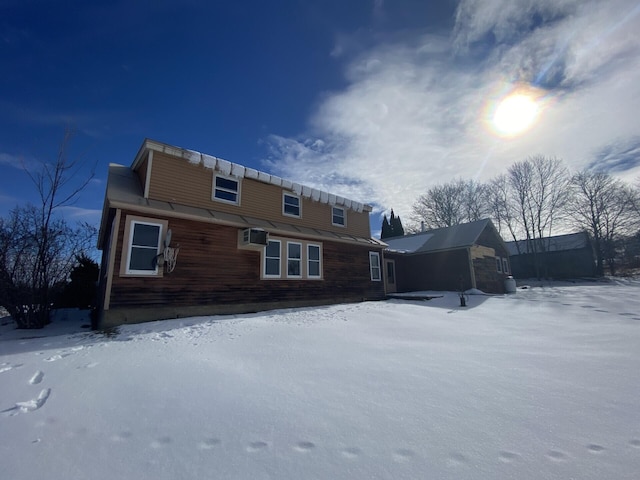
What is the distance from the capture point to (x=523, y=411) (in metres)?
2.67

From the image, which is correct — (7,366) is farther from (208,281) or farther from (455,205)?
(455,205)

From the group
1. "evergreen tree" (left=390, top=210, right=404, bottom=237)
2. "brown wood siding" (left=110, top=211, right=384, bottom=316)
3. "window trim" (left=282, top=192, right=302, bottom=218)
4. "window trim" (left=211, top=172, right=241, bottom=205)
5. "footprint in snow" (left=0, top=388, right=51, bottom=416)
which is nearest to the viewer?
"footprint in snow" (left=0, top=388, right=51, bottom=416)

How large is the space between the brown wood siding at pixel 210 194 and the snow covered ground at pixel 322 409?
5186mm

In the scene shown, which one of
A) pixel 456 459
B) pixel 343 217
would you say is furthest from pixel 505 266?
pixel 456 459

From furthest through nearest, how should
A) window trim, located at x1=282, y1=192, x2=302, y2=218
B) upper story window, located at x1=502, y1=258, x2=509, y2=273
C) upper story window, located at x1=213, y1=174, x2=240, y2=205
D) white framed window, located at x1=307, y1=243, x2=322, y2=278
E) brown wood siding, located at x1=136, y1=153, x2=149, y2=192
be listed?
upper story window, located at x1=502, y1=258, x2=509, y2=273 < window trim, located at x1=282, y1=192, x2=302, y2=218 < white framed window, located at x1=307, y1=243, x2=322, y2=278 < upper story window, located at x1=213, y1=174, x2=240, y2=205 < brown wood siding, located at x1=136, y1=153, x2=149, y2=192

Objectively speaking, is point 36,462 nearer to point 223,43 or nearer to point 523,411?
point 523,411

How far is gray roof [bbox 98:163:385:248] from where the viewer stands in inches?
307

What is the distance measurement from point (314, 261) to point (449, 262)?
10.0 metres

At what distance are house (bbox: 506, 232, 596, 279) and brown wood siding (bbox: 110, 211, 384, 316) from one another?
3111 centimetres

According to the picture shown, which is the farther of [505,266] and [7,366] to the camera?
[505,266]

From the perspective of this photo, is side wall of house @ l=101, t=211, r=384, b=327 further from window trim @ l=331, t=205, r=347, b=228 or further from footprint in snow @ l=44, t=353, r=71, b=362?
footprint in snow @ l=44, t=353, r=71, b=362

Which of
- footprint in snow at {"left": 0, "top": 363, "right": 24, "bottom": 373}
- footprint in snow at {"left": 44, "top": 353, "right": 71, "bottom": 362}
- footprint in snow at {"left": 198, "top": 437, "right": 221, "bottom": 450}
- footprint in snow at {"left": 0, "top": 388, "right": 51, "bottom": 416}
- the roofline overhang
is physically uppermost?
the roofline overhang

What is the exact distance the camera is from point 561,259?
32.8 m

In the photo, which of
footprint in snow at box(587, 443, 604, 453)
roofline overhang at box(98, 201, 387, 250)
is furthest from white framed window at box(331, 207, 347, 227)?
footprint in snow at box(587, 443, 604, 453)
